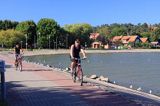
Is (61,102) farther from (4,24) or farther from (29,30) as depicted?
(4,24)

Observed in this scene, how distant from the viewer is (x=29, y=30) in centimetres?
14775

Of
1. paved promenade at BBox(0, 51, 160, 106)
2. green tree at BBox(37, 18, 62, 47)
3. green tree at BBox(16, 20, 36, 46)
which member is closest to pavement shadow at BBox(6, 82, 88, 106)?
paved promenade at BBox(0, 51, 160, 106)

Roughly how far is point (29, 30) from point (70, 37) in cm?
1439

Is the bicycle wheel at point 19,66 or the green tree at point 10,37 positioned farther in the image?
the green tree at point 10,37

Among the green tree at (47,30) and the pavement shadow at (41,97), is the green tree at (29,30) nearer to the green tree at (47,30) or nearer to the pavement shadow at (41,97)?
the green tree at (47,30)

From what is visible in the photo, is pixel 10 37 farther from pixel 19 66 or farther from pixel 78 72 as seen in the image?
pixel 78 72

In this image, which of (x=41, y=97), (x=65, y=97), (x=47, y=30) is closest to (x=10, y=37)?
(x=47, y=30)

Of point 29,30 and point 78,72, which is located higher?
point 29,30

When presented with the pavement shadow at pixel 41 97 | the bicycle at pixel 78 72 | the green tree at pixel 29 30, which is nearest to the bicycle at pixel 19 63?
the bicycle at pixel 78 72

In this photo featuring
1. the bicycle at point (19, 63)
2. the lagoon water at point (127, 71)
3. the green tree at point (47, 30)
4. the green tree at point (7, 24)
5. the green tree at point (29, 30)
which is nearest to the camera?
the bicycle at point (19, 63)

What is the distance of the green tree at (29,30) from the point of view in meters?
145

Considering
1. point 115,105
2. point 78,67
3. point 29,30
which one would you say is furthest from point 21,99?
point 29,30

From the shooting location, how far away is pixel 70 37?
15388 centimetres

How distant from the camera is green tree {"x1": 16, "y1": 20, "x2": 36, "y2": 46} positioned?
145 m
